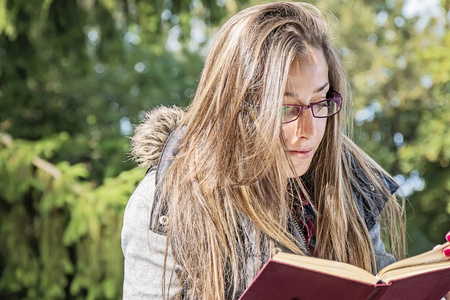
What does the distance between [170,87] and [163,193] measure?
24.7 ft

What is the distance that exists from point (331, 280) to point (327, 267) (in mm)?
30

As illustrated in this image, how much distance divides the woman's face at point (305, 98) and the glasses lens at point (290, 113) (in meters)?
0.01

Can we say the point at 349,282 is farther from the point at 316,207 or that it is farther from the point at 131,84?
the point at 131,84

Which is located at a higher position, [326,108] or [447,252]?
[326,108]

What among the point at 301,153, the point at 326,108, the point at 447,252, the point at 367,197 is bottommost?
the point at 447,252

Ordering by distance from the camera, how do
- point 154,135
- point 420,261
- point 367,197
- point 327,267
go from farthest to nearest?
1. point 367,197
2. point 154,135
3. point 420,261
4. point 327,267

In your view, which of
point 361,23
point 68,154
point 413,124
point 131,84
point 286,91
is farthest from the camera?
point 413,124

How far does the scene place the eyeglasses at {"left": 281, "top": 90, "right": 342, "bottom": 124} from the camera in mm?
1526

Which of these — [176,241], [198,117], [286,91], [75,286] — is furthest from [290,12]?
[75,286]

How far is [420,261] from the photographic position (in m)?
1.44

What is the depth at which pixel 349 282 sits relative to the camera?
129 centimetres

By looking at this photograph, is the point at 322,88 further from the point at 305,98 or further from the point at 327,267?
the point at 327,267

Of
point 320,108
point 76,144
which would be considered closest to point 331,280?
point 320,108

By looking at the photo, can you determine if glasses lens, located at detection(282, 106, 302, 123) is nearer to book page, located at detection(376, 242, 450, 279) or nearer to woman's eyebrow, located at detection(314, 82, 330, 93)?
woman's eyebrow, located at detection(314, 82, 330, 93)
